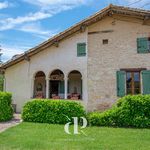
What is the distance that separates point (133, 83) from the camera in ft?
54.7

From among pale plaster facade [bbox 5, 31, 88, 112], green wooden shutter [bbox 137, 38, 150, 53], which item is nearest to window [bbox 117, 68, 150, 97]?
green wooden shutter [bbox 137, 38, 150, 53]

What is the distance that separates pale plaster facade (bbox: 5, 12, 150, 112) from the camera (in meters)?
16.8

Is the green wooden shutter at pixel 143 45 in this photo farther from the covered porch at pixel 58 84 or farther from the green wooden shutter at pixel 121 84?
the covered porch at pixel 58 84

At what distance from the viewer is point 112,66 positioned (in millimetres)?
17047

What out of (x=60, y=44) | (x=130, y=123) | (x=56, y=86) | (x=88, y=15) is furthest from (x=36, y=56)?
(x=130, y=123)

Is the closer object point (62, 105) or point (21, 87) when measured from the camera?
point (62, 105)

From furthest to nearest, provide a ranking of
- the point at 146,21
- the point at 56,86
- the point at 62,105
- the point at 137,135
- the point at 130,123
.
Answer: the point at 56,86, the point at 146,21, the point at 62,105, the point at 130,123, the point at 137,135

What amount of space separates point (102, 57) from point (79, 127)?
6.03 metres

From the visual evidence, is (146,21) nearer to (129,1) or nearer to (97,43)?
(129,1)

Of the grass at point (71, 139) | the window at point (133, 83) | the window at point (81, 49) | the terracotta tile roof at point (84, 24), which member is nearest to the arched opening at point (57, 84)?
the terracotta tile roof at point (84, 24)

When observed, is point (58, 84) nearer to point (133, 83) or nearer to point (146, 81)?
point (133, 83)

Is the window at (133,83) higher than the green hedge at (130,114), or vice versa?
the window at (133,83)

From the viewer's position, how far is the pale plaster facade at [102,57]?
1683 cm

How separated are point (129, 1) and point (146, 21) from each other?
1.99 m
